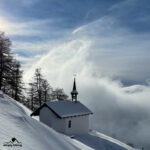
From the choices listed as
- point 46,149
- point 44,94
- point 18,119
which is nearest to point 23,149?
point 46,149

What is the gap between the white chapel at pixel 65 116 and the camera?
105 ft

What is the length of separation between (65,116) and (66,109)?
1.84 meters

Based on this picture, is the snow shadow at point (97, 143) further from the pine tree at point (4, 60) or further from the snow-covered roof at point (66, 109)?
the pine tree at point (4, 60)

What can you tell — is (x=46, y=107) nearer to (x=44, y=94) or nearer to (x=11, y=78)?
(x=11, y=78)

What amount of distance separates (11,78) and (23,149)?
27035mm

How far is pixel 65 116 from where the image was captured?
104 ft
